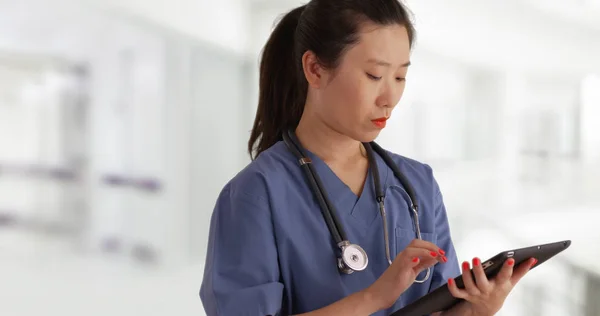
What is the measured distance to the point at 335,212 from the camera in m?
1.05

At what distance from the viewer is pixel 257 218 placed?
1007mm

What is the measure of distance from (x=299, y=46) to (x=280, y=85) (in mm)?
122

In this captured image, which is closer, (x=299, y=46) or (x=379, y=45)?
(x=379, y=45)

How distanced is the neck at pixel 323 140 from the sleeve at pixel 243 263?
0.17 meters

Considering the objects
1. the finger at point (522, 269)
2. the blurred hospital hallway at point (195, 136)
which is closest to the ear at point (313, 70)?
the finger at point (522, 269)

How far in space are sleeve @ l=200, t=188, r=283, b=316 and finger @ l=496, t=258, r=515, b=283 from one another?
335 mm

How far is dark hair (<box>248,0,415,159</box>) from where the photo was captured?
3.33ft

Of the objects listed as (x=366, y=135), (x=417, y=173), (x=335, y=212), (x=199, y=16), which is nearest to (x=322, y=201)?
(x=335, y=212)

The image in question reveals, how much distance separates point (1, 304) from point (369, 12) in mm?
1632

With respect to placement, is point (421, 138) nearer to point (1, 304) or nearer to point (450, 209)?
point (450, 209)

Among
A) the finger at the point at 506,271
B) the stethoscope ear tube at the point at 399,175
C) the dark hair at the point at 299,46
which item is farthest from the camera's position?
the stethoscope ear tube at the point at 399,175

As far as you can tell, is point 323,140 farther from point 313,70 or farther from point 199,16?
point 199,16

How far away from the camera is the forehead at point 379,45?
3.26 ft

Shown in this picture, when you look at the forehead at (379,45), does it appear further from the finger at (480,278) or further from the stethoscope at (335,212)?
the finger at (480,278)
